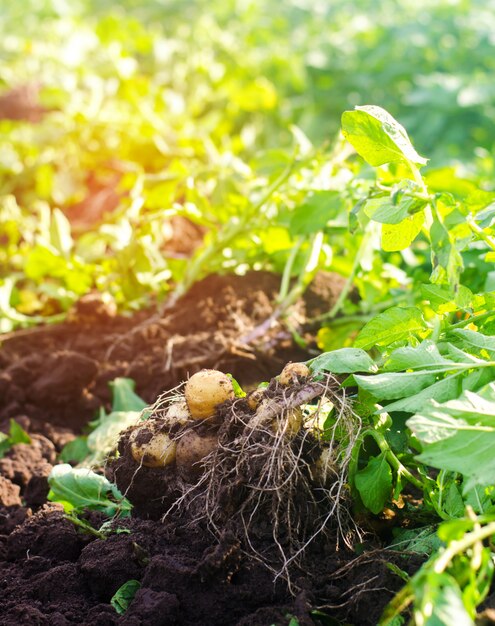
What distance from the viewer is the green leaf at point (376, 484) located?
177 cm

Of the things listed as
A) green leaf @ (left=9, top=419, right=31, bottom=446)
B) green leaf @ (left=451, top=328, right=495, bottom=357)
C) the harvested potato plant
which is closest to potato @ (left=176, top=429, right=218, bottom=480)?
the harvested potato plant

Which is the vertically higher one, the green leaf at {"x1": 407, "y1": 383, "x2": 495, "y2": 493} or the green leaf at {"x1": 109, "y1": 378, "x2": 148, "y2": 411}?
the green leaf at {"x1": 407, "y1": 383, "x2": 495, "y2": 493}

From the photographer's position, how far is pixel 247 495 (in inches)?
72.6

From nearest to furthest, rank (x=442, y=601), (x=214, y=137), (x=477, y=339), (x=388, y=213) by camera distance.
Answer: (x=442, y=601) → (x=477, y=339) → (x=388, y=213) → (x=214, y=137)

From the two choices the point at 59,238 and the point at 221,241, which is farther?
the point at 59,238

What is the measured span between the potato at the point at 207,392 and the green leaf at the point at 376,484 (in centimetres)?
36

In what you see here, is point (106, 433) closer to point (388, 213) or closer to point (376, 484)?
point (376, 484)

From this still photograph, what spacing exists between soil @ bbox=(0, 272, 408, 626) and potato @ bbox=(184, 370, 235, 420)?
27cm

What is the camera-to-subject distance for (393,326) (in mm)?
1974

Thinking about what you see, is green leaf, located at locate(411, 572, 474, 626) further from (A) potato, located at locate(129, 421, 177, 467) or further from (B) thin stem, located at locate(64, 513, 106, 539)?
(B) thin stem, located at locate(64, 513, 106, 539)

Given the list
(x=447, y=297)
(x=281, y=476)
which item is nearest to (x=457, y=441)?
(x=281, y=476)


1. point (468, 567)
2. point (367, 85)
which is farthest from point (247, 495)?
point (367, 85)

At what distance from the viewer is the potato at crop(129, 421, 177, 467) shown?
1.95 meters

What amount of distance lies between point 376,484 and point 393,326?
0.40 metres
